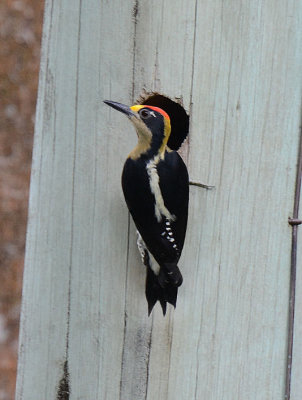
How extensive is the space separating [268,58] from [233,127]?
9.7 inches

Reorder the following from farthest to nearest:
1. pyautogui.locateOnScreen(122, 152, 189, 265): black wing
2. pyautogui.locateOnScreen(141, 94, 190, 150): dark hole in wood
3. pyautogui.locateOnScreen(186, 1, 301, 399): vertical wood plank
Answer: pyautogui.locateOnScreen(141, 94, 190, 150): dark hole in wood, pyautogui.locateOnScreen(186, 1, 301, 399): vertical wood plank, pyautogui.locateOnScreen(122, 152, 189, 265): black wing

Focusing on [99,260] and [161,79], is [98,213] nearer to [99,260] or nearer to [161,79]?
[99,260]

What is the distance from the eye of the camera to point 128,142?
230 cm

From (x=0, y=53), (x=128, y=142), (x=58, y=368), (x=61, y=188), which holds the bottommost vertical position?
(x=58, y=368)

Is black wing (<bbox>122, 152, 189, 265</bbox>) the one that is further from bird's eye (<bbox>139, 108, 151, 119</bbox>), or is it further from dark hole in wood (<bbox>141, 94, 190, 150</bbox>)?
dark hole in wood (<bbox>141, 94, 190, 150</bbox>)

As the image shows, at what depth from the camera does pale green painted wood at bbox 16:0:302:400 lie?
2229 mm

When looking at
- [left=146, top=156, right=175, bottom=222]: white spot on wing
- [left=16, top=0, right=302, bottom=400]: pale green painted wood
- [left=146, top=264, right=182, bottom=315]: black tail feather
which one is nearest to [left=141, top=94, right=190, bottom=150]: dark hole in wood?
[left=16, top=0, right=302, bottom=400]: pale green painted wood

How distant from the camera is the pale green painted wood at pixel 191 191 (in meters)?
2.23

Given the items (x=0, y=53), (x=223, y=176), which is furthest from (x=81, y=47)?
(x=0, y=53)

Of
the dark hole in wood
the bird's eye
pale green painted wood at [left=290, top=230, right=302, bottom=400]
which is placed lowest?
pale green painted wood at [left=290, top=230, right=302, bottom=400]

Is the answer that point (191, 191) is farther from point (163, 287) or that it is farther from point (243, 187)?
point (163, 287)

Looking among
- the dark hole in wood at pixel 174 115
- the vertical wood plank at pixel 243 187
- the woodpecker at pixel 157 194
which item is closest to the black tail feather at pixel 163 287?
the woodpecker at pixel 157 194

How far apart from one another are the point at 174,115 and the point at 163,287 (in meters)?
0.84

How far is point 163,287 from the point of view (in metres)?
2.16
